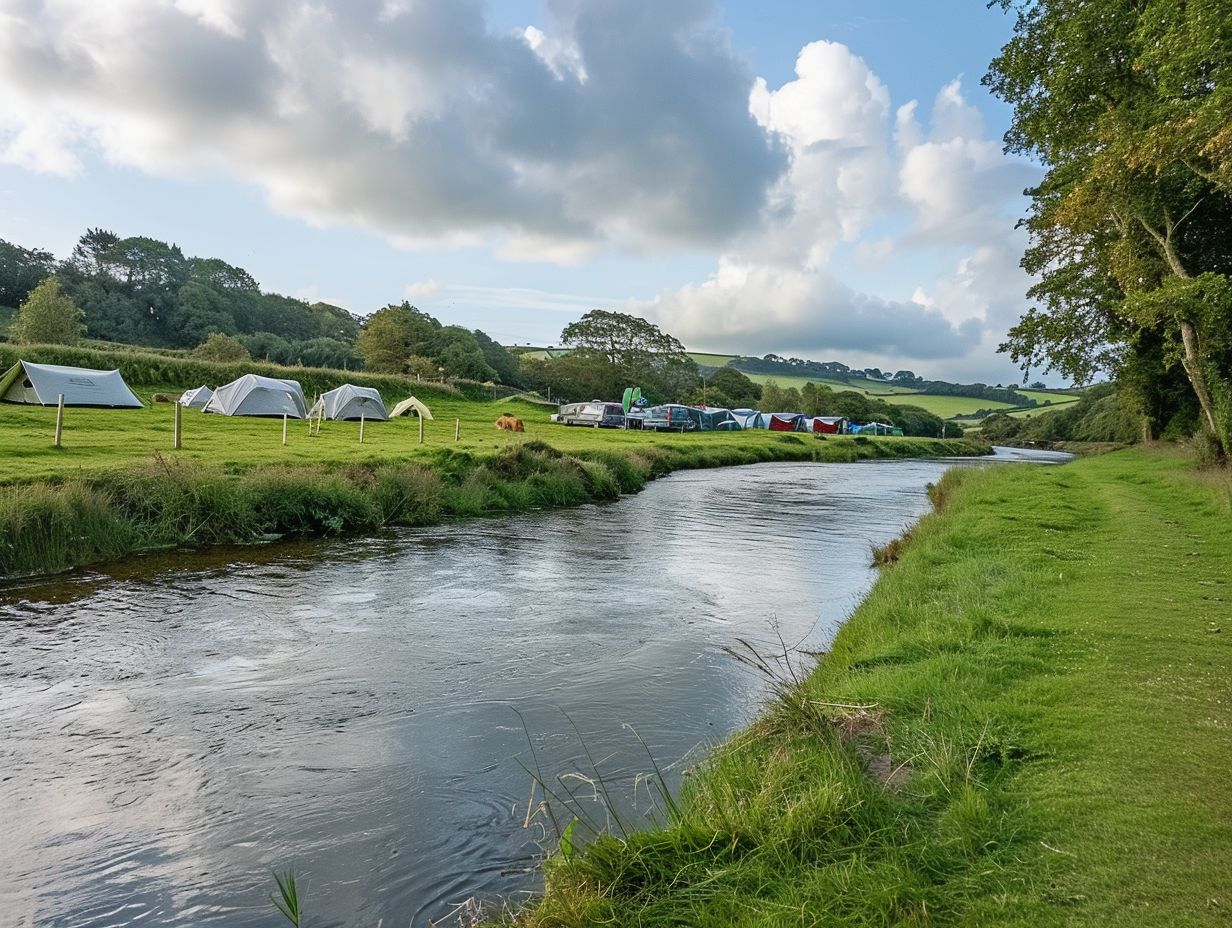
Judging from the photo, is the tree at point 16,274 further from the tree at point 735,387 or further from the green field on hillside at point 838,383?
the green field on hillside at point 838,383

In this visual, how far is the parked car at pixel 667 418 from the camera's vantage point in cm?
6316

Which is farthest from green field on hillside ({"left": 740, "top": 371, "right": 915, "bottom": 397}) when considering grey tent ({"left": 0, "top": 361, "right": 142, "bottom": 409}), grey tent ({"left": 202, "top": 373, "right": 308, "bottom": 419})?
grey tent ({"left": 0, "top": 361, "right": 142, "bottom": 409})

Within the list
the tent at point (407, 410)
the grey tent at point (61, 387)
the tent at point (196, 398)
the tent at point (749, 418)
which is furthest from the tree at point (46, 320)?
the tent at point (749, 418)

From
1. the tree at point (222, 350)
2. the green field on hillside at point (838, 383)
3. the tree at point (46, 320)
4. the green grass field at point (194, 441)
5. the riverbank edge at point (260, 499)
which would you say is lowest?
the riverbank edge at point (260, 499)

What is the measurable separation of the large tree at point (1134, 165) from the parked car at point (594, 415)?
105 feet

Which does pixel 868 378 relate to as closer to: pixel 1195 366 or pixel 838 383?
pixel 838 383

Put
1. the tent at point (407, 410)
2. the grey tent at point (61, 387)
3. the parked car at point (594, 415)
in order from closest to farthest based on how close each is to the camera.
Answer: the grey tent at point (61, 387) → the tent at point (407, 410) → the parked car at point (594, 415)

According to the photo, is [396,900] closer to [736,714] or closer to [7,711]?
[736,714]

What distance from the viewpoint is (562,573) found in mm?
14008

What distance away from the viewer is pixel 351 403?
136 feet

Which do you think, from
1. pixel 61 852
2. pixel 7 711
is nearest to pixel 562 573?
pixel 7 711

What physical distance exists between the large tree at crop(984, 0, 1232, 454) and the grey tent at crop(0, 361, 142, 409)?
118 ft

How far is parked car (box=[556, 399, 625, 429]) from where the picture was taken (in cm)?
5816

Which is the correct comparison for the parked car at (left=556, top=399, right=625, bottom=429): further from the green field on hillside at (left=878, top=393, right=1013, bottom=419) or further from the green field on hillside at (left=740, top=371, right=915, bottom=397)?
the green field on hillside at (left=740, top=371, right=915, bottom=397)
